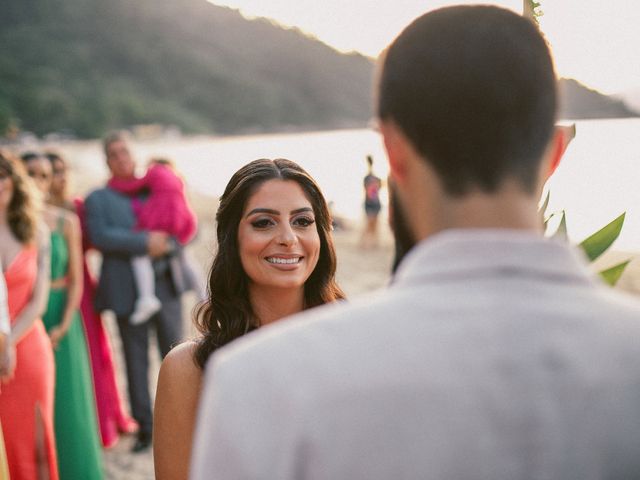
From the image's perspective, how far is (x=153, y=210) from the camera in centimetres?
511

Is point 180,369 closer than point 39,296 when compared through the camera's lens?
Yes

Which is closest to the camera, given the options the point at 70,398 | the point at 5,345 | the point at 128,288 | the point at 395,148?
the point at 395,148

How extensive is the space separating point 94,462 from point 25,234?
1.44 metres

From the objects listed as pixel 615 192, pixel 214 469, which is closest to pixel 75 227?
pixel 615 192

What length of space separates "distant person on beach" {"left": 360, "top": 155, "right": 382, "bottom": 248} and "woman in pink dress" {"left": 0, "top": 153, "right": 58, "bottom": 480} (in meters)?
11.9

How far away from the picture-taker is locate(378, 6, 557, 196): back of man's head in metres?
0.85

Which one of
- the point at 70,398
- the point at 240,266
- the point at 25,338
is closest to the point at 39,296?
the point at 25,338

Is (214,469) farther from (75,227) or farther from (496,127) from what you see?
(75,227)

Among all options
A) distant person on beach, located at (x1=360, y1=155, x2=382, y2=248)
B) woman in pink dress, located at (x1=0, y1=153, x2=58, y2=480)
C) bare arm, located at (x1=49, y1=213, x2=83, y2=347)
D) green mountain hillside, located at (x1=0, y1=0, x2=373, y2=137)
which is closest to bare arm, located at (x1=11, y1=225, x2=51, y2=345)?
woman in pink dress, located at (x1=0, y1=153, x2=58, y2=480)

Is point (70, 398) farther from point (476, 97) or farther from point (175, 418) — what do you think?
point (476, 97)

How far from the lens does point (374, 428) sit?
2.55 feet

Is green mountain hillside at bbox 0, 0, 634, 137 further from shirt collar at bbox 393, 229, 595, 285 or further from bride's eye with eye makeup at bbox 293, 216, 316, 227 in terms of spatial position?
shirt collar at bbox 393, 229, 595, 285

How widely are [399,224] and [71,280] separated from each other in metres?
3.83

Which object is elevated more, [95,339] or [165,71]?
[165,71]
